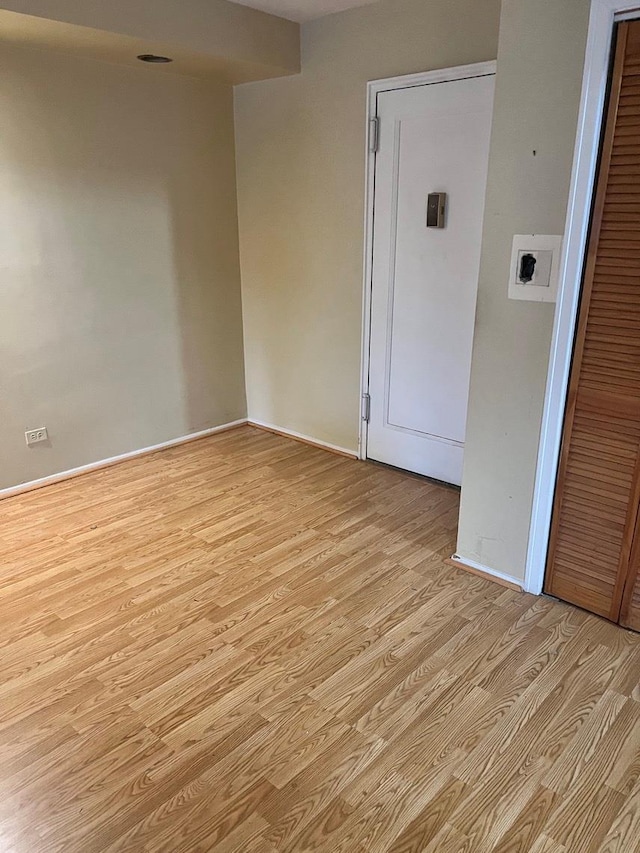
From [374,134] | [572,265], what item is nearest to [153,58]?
[374,134]

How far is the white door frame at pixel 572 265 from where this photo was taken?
Result: 185 centimetres

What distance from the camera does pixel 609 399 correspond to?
207 centimetres

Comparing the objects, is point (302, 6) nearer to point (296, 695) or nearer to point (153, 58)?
point (153, 58)

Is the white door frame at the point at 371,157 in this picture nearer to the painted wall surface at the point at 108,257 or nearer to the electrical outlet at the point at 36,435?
the painted wall surface at the point at 108,257

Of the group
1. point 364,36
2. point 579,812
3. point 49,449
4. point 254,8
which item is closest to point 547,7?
point 364,36

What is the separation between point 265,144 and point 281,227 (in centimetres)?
49

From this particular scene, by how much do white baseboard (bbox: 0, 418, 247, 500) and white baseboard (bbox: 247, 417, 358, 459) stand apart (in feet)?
0.47

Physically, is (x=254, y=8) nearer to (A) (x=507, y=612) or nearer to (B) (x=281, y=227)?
(B) (x=281, y=227)

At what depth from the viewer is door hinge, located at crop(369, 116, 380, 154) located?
10.3ft

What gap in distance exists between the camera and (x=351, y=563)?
104 inches

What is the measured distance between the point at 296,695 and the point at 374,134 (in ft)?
8.72

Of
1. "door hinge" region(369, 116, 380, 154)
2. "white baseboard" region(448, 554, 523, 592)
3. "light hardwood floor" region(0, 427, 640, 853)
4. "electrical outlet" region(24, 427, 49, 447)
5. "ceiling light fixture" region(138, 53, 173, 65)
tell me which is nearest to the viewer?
"light hardwood floor" region(0, 427, 640, 853)

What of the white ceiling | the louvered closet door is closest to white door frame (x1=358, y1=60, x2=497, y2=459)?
the white ceiling

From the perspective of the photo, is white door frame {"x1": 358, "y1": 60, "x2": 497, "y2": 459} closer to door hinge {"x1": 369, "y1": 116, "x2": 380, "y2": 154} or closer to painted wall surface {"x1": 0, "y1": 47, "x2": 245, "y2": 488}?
door hinge {"x1": 369, "y1": 116, "x2": 380, "y2": 154}
